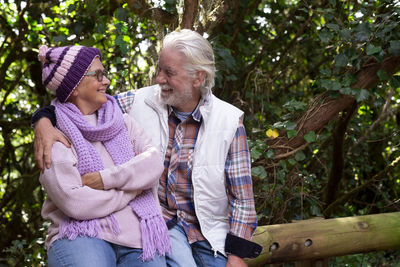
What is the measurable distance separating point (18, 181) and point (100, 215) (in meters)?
3.55

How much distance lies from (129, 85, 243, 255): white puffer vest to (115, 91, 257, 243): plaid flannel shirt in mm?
46

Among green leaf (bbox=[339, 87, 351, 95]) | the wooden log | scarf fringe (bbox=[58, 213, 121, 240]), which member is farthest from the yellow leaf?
scarf fringe (bbox=[58, 213, 121, 240])

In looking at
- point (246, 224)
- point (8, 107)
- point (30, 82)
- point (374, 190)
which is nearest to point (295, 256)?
point (246, 224)

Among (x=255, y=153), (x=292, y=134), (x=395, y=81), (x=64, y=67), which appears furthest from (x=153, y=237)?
(x=395, y=81)

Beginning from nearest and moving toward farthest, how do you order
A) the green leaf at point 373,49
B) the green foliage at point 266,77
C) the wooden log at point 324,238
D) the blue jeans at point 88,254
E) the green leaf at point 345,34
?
1. the blue jeans at point 88,254
2. the wooden log at point 324,238
3. the green leaf at point 373,49
4. the green leaf at point 345,34
5. the green foliage at point 266,77

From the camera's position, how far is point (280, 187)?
3.99 m

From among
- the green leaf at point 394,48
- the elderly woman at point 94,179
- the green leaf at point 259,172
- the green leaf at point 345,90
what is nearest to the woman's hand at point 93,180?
the elderly woman at point 94,179

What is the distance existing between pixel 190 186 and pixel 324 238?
3.18ft

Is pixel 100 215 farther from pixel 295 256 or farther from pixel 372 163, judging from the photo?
pixel 372 163

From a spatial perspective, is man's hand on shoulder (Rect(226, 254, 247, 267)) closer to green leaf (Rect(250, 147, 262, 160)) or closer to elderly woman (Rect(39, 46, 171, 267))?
elderly woman (Rect(39, 46, 171, 267))

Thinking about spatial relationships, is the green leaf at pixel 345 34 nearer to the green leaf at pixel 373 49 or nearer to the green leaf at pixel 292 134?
the green leaf at pixel 373 49

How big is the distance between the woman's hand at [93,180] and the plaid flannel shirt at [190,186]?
0.50 m

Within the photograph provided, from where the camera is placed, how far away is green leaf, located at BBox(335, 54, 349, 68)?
145 inches

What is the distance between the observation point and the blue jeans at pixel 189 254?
8.45 feet
